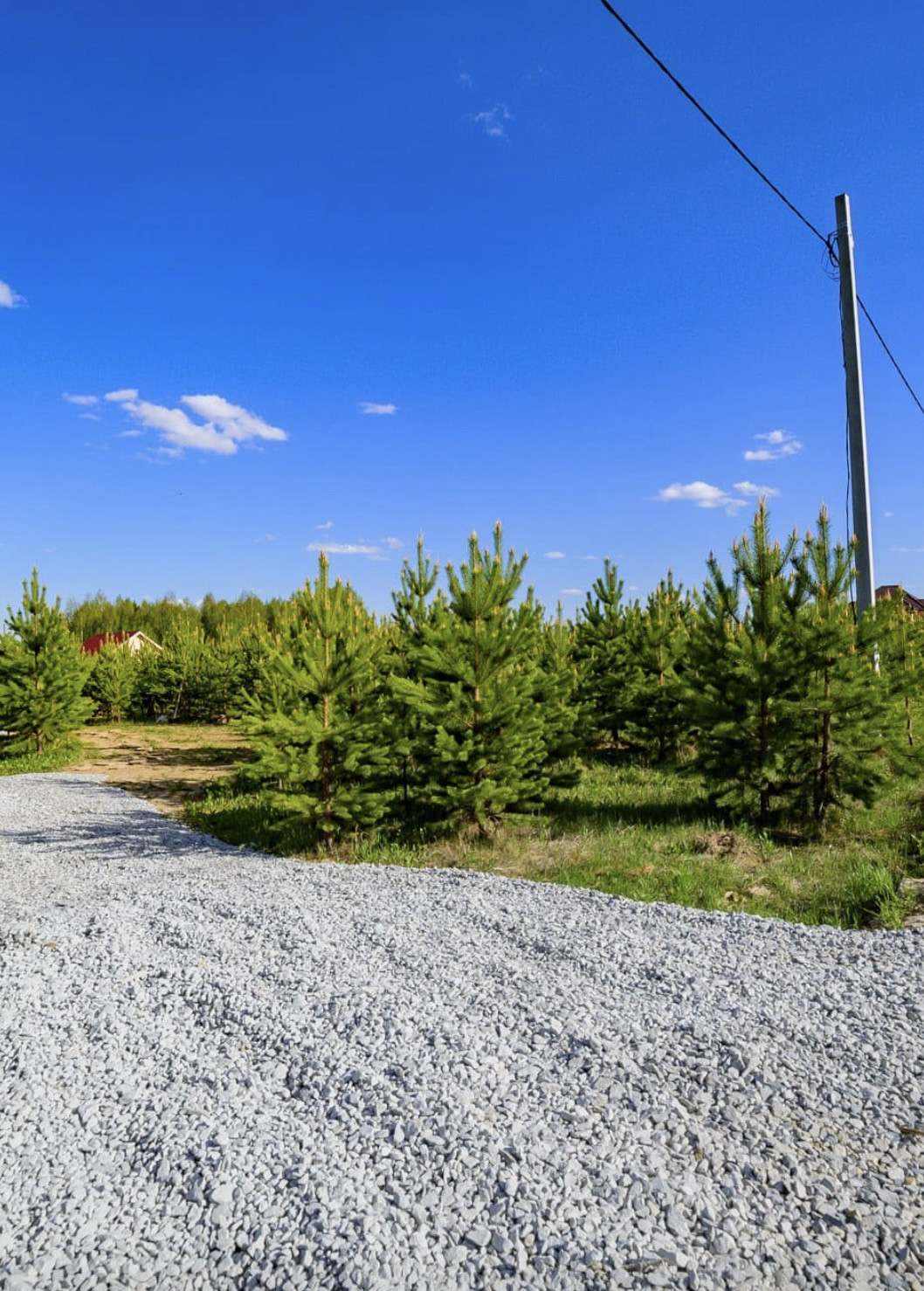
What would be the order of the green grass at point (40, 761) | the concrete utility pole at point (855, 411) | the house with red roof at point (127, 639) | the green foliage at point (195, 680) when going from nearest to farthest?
the concrete utility pole at point (855, 411) → the green grass at point (40, 761) → the green foliage at point (195, 680) → the house with red roof at point (127, 639)

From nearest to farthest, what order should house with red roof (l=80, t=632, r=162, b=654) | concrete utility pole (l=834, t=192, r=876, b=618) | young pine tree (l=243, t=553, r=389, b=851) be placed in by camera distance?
young pine tree (l=243, t=553, r=389, b=851) → concrete utility pole (l=834, t=192, r=876, b=618) → house with red roof (l=80, t=632, r=162, b=654)

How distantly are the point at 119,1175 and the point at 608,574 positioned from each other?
47.2ft

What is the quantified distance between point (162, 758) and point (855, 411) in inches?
684

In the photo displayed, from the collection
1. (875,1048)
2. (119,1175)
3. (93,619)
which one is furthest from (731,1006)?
(93,619)

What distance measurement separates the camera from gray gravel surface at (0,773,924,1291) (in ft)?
8.48

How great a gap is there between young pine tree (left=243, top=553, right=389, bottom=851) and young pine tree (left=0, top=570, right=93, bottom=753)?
11.7 m

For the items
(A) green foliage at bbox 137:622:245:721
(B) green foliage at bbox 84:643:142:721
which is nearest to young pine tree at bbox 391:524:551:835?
(A) green foliage at bbox 137:622:245:721

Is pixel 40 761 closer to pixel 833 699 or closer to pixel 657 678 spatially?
pixel 657 678

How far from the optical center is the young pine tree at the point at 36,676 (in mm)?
17828

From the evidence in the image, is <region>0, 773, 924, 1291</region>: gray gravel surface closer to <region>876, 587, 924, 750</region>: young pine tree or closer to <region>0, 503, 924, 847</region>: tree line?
<region>0, 503, 924, 847</region>: tree line

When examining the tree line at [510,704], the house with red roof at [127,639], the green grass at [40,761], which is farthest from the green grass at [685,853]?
the house with red roof at [127,639]

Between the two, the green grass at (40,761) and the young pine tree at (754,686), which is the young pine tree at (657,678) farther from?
the green grass at (40,761)

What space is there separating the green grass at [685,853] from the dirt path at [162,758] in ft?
12.1

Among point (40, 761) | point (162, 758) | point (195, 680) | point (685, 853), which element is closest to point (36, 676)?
point (40, 761)
